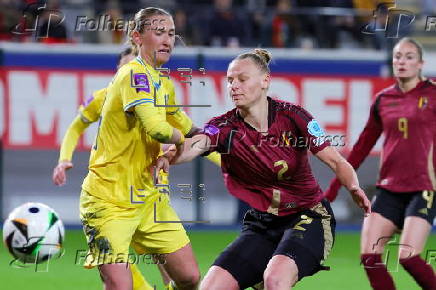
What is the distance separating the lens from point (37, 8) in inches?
451

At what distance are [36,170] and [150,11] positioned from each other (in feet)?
21.4

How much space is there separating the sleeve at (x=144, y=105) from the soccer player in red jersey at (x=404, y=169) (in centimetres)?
172

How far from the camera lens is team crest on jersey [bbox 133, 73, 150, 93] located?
5035mm

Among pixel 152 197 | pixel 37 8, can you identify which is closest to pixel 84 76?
pixel 37 8

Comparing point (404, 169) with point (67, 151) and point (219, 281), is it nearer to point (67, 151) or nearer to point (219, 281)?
point (219, 281)

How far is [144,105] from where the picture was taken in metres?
4.99

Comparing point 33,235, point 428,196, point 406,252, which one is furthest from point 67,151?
point 428,196

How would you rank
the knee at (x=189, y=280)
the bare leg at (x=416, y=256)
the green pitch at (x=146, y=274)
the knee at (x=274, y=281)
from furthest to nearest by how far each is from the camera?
the green pitch at (x=146, y=274) → the bare leg at (x=416, y=256) → the knee at (x=189, y=280) → the knee at (x=274, y=281)

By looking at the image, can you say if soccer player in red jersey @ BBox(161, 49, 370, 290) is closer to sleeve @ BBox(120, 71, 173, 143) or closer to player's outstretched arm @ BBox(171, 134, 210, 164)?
player's outstretched arm @ BBox(171, 134, 210, 164)

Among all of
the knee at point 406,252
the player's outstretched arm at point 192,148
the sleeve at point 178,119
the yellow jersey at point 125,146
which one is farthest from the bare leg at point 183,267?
the knee at point 406,252

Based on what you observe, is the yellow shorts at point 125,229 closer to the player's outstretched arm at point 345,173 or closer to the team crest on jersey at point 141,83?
the team crest on jersey at point 141,83

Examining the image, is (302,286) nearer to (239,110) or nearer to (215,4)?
(239,110)

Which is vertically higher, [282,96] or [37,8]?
[37,8]

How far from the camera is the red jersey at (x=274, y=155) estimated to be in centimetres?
510
